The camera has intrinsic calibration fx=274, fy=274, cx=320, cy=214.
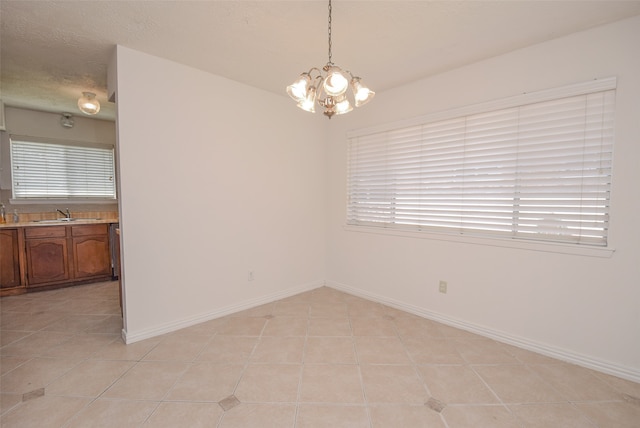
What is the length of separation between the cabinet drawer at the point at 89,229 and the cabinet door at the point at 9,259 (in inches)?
23.4

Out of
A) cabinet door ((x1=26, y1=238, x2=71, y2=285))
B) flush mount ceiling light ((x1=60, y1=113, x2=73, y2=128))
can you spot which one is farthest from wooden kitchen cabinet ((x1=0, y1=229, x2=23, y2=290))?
flush mount ceiling light ((x1=60, y1=113, x2=73, y2=128))

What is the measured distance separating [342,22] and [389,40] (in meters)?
0.46

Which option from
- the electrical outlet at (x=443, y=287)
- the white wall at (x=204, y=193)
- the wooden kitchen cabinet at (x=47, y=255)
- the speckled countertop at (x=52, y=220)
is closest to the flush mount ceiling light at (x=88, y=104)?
the white wall at (x=204, y=193)

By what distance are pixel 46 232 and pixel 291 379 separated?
4100 mm

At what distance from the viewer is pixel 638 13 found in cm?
188

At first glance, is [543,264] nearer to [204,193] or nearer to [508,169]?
[508,169]

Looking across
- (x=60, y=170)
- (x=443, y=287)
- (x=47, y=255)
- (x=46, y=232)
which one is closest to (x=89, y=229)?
(x=46, y=232)

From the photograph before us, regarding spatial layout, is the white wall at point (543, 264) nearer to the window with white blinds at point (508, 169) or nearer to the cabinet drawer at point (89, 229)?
the window with white blinds at point (508, 169)

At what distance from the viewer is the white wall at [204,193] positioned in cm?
245

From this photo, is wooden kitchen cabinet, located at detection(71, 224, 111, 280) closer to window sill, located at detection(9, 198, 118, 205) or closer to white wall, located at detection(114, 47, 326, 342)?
window sill, located at detection(9, 198, 118, 205)

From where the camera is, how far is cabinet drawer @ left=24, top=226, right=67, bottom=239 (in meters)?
3.69

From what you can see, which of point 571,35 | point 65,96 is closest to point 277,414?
point 571,35

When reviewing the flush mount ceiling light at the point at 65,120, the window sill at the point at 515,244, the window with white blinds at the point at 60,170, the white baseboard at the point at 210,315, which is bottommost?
the white baseboard at the point at 210,315

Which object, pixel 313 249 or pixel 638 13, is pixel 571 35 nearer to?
pixel 638 13
